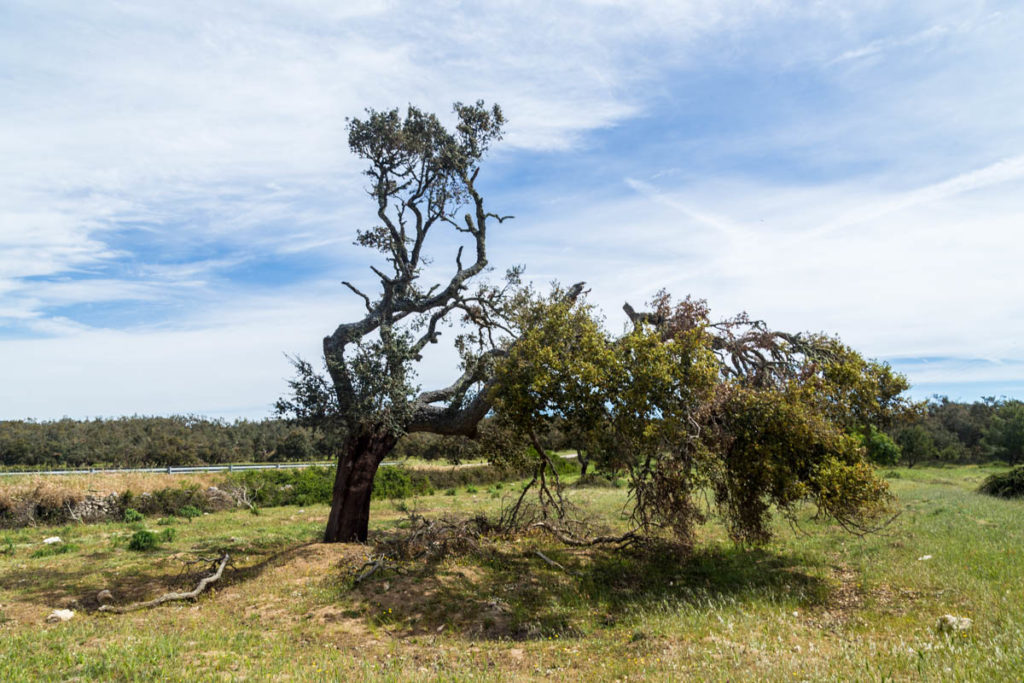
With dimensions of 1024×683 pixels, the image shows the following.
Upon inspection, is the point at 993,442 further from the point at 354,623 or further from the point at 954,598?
the point at 354,623

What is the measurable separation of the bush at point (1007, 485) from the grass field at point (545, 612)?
11.4 m

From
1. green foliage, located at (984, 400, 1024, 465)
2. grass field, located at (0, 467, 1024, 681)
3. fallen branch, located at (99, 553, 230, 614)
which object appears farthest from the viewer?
green foliage, located at (984, 400, 1024, 465)

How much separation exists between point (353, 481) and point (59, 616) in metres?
7.75

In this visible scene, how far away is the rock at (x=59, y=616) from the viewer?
12141mm

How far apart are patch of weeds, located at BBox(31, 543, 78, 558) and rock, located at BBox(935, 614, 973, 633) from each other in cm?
2313

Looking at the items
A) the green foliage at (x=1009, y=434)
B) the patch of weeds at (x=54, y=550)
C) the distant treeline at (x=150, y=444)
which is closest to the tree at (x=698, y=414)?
the patch of weeds at (x=54, y=550)

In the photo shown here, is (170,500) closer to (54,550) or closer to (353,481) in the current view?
(54,550)

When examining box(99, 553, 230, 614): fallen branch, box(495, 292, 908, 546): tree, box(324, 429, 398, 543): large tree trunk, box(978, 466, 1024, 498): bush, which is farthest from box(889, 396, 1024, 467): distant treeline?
box(99, 553, 230, 614): fallen branch

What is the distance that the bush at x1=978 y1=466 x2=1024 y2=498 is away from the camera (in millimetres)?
28719

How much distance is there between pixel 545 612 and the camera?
12.4m

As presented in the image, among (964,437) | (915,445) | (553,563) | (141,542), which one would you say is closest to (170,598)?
(141,542)

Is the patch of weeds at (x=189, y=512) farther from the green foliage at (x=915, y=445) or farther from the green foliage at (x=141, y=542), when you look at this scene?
the green foliage at (x=915, y=445)

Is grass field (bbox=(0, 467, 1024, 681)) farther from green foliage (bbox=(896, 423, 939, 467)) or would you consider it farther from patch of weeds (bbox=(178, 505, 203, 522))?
green foliage (bbox=(896, 423, 939, 467))

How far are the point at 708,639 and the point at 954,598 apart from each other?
17.6 ft
